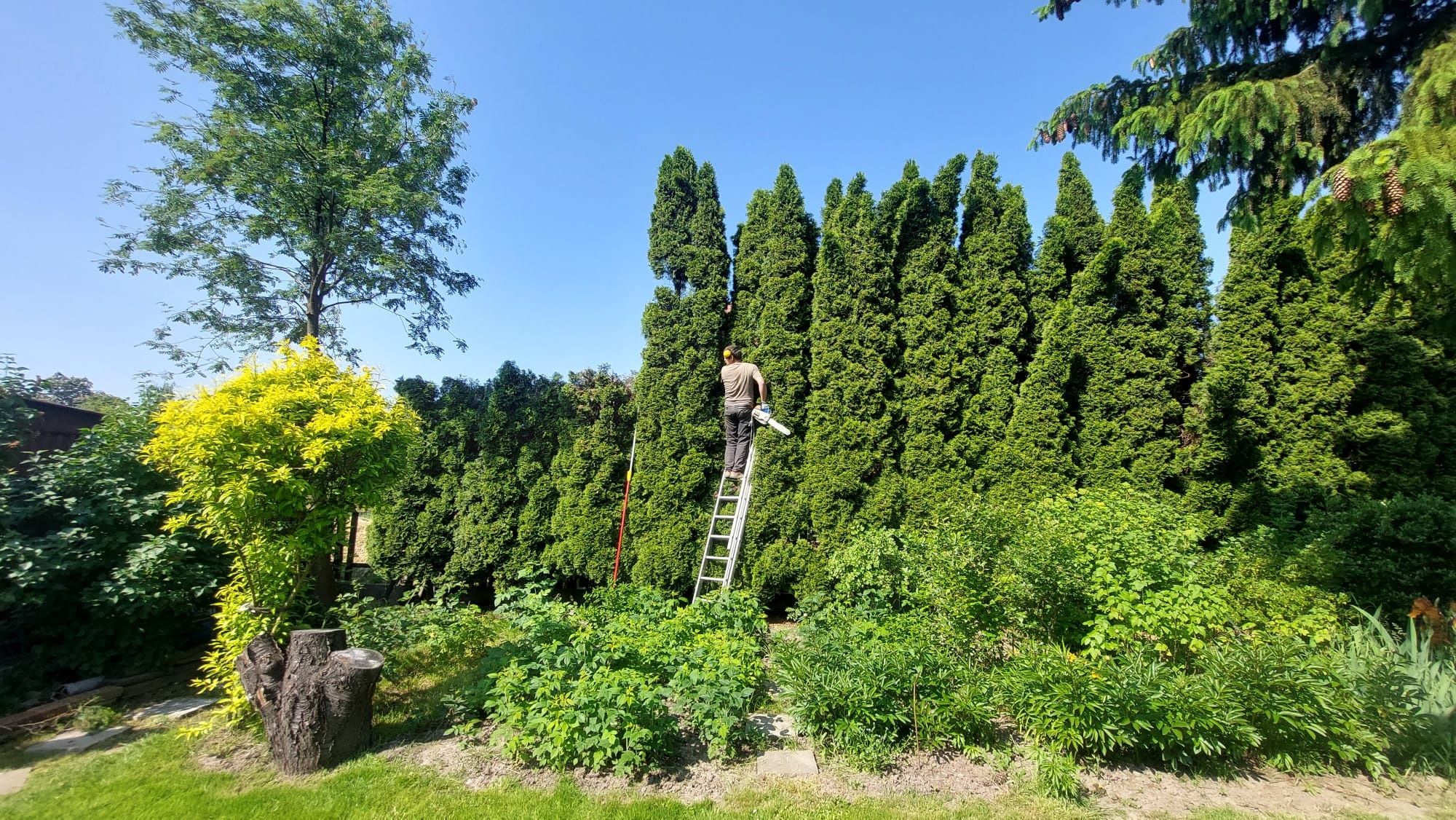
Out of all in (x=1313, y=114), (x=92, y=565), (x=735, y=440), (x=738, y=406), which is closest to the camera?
(x=1313, y=114)

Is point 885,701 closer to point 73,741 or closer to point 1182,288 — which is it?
point 1182,288

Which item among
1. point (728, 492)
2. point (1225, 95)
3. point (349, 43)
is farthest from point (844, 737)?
point (349, 43)

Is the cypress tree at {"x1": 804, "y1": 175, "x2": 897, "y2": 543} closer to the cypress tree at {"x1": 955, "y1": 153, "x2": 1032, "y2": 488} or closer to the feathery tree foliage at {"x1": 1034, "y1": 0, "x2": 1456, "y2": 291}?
the cypress tree at {"x1": 955, "y1": 153, "x2": 1032, "y2": 488}

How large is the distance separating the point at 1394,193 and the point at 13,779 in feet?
27.3

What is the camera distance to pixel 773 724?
3787 mm

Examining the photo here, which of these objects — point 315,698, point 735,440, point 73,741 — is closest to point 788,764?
point 315,698

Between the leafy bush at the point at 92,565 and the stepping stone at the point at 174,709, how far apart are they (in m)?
0.62

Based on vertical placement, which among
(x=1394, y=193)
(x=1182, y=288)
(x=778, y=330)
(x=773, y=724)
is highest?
(x=1182, y=288)

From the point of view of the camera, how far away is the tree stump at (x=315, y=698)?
10.9 feet

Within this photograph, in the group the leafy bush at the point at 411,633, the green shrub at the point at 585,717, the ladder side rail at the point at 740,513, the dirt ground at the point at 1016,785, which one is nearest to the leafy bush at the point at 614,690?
the green shrub at the point at 585,717

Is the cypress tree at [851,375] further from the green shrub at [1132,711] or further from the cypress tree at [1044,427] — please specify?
the green shrub at [1132,711]

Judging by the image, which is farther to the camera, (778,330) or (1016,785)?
(778,330)

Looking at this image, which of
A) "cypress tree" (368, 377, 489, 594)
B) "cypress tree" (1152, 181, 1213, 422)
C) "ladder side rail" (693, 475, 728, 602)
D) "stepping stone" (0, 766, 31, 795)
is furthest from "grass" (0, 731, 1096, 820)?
"cypress tree" (1152, 181, 1213, 422)

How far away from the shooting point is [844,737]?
329cm
